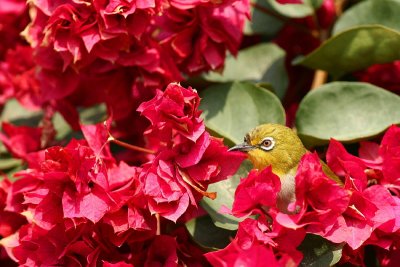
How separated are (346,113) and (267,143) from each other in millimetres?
149

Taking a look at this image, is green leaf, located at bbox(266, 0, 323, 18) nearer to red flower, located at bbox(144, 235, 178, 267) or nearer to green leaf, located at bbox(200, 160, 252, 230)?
green leaf, located at bbox(200, 160, 252, 230)

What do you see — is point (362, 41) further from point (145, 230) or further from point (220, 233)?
point (145, 230)

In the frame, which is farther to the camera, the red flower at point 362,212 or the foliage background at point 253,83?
the foliage background at point 253,83

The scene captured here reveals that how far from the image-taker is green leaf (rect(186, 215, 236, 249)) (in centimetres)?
105

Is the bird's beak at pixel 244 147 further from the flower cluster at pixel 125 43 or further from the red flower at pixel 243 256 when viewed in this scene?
the red flower at pixel 243 256

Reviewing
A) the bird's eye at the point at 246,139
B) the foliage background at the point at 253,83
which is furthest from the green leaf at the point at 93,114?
the bird's eye at the point at 246,139

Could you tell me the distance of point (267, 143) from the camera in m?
1.16

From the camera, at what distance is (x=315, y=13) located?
1421mm

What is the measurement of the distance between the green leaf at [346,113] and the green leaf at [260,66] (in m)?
0.16

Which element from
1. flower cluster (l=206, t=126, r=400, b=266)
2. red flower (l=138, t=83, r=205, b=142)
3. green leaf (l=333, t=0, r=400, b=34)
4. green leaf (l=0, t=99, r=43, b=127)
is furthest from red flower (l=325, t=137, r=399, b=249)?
green leaf (l=0, t=99, r=43, b=127)

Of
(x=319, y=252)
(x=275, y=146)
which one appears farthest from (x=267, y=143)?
(x=319, y=252)

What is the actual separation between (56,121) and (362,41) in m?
0.65

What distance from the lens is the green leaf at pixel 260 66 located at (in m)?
1.37

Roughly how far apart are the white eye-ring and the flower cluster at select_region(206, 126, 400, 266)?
8.1 inches
